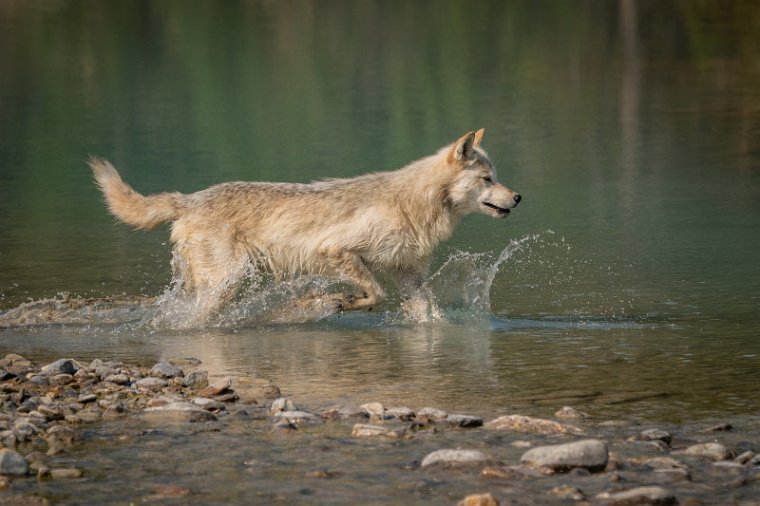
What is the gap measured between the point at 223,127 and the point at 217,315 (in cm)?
1630

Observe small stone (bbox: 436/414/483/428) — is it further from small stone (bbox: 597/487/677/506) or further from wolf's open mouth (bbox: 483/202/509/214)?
wolf's open mouth (bbox: 483/202/509/214)

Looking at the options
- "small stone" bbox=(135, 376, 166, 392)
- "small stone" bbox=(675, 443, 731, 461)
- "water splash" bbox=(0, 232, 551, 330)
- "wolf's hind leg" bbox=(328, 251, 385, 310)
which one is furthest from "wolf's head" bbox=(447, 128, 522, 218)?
"small stone" bbox=(675, 443, 731, 461)

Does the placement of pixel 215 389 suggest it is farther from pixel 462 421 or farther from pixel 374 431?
pixel 462 421

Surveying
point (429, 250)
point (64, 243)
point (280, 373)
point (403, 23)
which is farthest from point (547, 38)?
point (280, 373)

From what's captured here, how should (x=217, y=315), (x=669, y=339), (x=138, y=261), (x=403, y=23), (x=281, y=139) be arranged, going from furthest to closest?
(x=403, y=23), (x=281, y=139), (x=138, y=261), (x=217, y=315), (x=669, y=339)

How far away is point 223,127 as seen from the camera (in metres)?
27.4

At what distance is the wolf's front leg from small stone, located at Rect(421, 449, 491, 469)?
186 inches

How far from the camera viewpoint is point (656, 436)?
7.29 meters

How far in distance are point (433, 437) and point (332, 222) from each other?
466 cm

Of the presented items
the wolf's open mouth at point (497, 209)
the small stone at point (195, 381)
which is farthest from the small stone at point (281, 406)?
the wolf's open mouth at point (497, 209)

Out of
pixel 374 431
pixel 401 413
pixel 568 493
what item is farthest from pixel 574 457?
pixel 401 413

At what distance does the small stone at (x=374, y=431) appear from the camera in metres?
7.36

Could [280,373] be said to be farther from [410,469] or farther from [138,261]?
[138,261]

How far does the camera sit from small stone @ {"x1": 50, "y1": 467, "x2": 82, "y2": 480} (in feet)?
21.9
